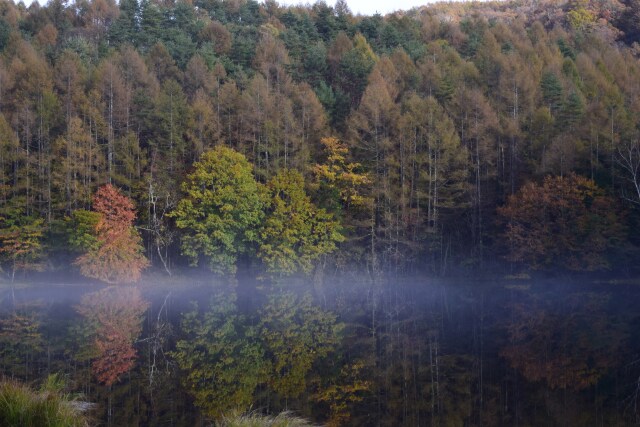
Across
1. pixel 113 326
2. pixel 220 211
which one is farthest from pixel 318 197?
pixel 113 326

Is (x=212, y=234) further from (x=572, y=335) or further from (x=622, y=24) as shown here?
(x=622, y=24)

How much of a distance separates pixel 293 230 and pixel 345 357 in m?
27.2

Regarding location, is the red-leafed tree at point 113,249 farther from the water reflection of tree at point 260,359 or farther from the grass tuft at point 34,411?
the grass tuft at point 34,411

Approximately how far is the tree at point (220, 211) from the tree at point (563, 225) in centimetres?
1676

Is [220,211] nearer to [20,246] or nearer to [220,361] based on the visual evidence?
[20,246]

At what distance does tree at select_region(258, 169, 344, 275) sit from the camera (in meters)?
46.8

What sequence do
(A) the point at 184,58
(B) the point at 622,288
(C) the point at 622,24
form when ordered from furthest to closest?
(C) the point at 622,24, (A) the point at 184,58, (B) the point at 622,288

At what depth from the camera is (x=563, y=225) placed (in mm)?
44969

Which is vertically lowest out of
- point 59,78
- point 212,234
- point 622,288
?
point 622,288

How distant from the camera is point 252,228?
4844 centimetres

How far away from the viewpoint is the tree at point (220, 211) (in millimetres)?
47531

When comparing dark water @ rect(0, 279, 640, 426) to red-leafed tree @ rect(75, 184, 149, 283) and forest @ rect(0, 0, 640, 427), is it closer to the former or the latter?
forest @ rect(0, 0, 640, 427)

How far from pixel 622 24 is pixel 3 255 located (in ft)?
246

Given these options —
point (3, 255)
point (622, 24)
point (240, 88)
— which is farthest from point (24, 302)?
point (622, 24)
